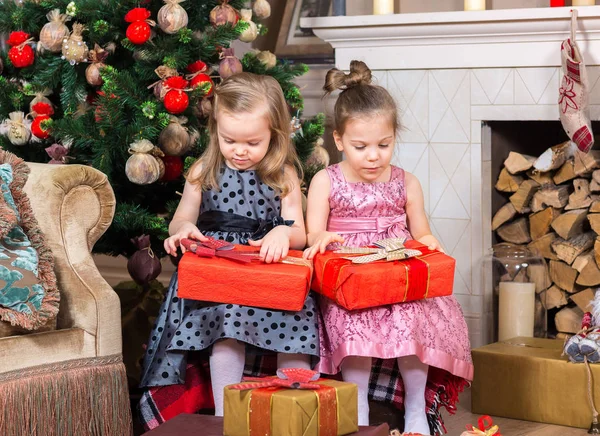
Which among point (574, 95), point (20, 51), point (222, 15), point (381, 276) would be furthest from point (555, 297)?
point (20, 51)

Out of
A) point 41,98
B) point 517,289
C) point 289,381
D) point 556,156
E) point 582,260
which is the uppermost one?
point 41,98

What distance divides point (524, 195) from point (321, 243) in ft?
4.14

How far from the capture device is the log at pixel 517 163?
3268 mm

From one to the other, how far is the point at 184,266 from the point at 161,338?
264 mm

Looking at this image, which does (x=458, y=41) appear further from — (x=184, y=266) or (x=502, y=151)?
(x=184, y=266)

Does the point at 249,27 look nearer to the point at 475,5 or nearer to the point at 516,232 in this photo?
the point at 475,5

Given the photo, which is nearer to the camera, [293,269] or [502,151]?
[293,269]

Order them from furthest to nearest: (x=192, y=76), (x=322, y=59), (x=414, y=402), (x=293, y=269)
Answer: (x=322, y=59), (x=192, y=76), (x=414, y=402), (x=293, y=269)

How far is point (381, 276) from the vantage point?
84.3 inches

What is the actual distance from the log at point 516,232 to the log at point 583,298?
271mm

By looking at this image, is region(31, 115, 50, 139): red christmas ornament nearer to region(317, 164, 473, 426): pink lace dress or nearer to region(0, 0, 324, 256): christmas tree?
region(0, 0, 324, 256): christmas tree

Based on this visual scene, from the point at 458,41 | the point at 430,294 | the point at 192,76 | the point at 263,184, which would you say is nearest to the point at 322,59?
the point at 458,41

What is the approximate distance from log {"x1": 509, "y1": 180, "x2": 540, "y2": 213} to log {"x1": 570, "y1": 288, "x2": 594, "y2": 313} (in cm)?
35

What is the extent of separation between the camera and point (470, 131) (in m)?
3.26
